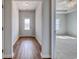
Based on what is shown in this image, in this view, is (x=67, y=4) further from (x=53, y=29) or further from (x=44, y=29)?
(x=53, y=29)

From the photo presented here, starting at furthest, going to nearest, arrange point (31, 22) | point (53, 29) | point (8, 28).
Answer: point (31, 22) < point (8, 28) < point (53, 29)

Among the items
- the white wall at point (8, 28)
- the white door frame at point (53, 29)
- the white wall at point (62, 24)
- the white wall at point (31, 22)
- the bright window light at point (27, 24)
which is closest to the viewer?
the white door frame at point (53, 29)

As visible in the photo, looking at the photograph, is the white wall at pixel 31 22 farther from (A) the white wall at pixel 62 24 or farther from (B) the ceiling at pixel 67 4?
(A) the white wall at pixel 62 24

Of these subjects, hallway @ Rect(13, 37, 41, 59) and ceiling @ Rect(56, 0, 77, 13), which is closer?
hallway @ Rect(13, 37, 41, 59)

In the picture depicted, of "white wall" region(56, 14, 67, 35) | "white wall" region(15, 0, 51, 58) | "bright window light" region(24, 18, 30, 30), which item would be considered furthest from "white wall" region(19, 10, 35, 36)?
"white wall" region(15, 0, 51, 58)

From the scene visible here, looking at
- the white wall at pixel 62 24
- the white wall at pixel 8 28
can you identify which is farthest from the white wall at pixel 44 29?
the white wall at pixel 62 24

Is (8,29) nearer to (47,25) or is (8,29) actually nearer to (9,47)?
(9,47)

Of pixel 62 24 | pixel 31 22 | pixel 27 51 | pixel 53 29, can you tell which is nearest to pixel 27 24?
pixel 31 22

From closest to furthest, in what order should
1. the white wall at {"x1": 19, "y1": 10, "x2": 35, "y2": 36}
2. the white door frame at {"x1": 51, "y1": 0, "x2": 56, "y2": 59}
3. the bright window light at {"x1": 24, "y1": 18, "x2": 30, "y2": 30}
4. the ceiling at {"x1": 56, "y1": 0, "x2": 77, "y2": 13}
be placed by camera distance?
the white door frame at {"x1": 51, "y1": 0, "x2": 56, "y2": 59} → the ceiling at {"x1": 56, "y1": 0, "x2": 77, "y2": 13} → the white wall at {"x1": 19, "y1": 10, "x2": 35, "y2": 36} → the bright window light at {"x1": 24, "y1": 18, "x2": 30, "y2": 30}

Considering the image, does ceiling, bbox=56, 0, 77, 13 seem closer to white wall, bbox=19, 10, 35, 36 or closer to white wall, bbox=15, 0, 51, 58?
white wall, bbox=15, 0, 51, 58

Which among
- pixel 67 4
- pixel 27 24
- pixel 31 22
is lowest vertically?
pixel 27 24

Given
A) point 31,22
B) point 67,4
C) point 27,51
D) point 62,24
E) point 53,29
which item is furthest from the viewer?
point 62,24

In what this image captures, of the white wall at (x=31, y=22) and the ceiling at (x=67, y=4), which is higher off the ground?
the ceiling at (x=67, y=4)

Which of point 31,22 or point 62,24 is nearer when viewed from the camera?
point 31,22
